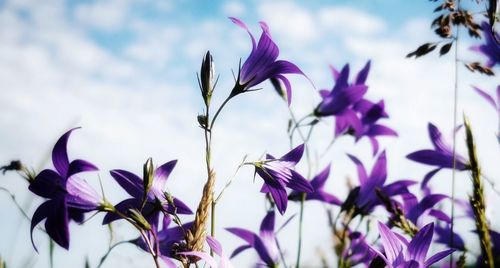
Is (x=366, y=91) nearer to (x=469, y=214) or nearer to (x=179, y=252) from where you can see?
(x=469, y=214)

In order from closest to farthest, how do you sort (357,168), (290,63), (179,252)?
(179,252)
(290,63)
(357,168)

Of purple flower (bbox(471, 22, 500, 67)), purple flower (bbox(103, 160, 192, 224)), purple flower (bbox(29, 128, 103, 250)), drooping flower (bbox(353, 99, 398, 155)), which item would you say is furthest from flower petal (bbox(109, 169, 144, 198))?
purple flower (bbox(471, 22, 500, 67))

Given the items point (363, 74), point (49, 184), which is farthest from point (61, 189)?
point (363, 74)

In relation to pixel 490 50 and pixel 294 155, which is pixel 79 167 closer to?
pixel 294 155

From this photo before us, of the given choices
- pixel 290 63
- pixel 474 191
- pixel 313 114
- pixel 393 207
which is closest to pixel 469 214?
pixel 313 114

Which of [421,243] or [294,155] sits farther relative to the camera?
[294,155]

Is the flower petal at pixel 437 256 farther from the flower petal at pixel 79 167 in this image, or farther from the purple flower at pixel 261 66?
the flower petal at pixel 79 167

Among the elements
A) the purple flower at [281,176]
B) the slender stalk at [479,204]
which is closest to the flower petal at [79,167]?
the purple flower at [281,176]

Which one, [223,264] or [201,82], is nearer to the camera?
[223,264]
